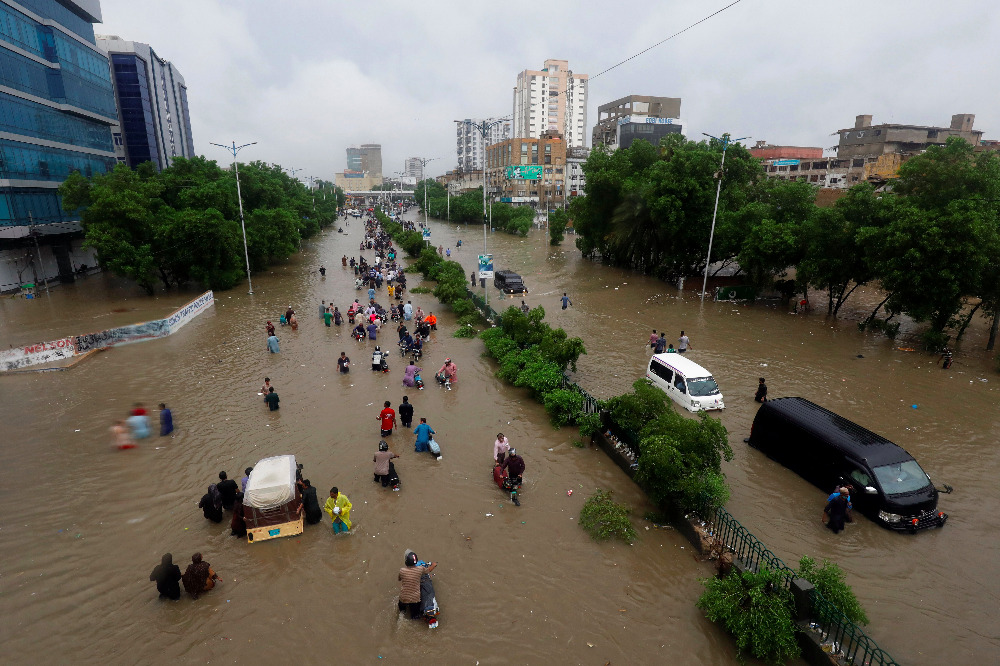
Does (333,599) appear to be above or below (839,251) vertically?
below

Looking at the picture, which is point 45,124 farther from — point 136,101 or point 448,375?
point 136,101

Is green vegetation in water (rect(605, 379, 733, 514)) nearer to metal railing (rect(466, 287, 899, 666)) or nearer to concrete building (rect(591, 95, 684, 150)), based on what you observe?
metal railing (rect(466, 287, 899, 666))

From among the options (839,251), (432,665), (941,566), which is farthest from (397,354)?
(839,251)

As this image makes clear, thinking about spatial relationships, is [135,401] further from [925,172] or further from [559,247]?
[559,247]

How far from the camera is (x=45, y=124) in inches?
1396

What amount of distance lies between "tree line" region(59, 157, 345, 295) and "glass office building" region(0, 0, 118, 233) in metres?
2.90

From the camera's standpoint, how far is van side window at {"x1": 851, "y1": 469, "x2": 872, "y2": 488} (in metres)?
10.4

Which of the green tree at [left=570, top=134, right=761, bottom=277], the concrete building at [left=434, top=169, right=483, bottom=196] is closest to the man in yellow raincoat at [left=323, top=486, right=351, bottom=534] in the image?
the green tree at [left=570, top=134, right=761, bottom=277]

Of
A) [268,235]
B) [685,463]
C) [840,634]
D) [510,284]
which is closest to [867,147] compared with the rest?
[510,284]

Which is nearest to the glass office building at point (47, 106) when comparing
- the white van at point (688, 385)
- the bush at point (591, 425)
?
the bush at point (591, 425)

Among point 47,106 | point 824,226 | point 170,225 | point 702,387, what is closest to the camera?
point 702,387

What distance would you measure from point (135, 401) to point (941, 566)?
21.4m

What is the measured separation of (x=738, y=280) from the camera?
35.7 m

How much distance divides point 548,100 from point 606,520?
145004 millimetres
